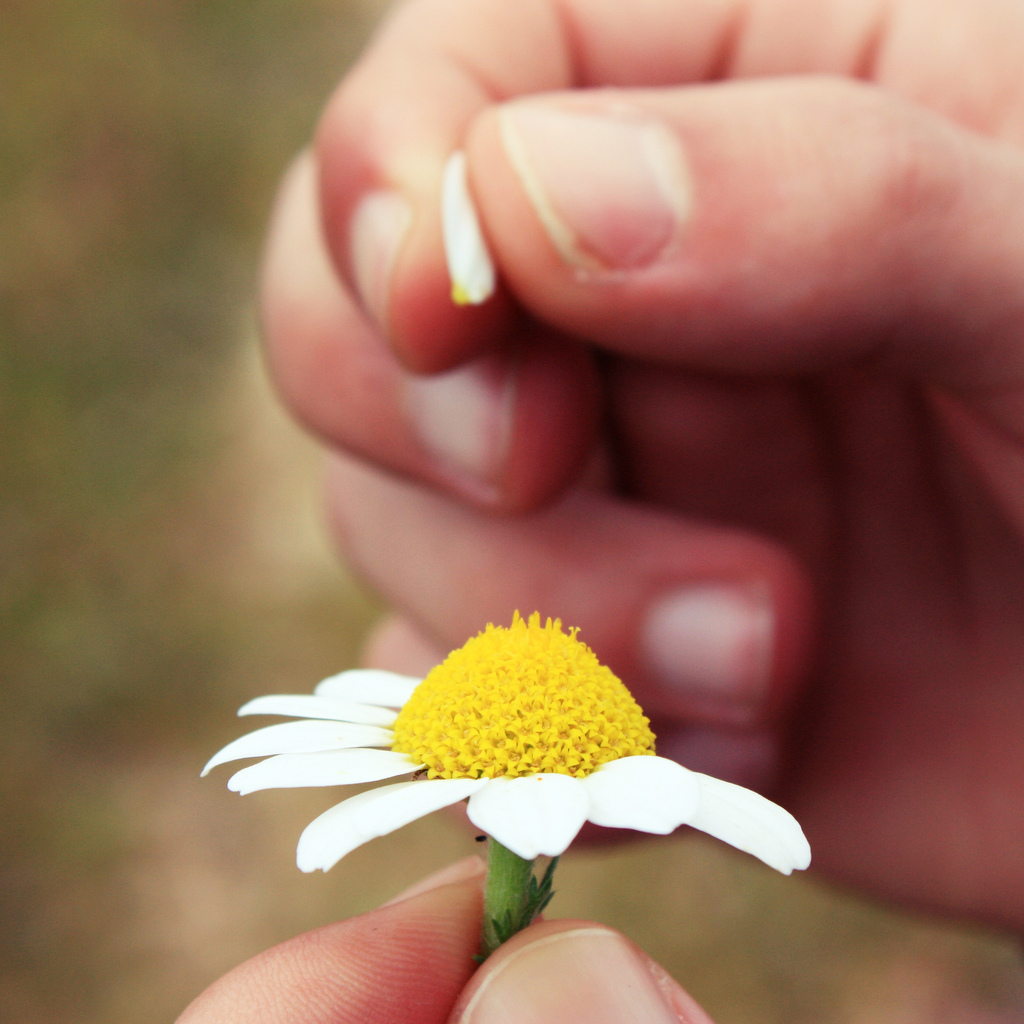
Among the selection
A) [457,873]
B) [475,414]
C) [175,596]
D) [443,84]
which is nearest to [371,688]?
[457,873]

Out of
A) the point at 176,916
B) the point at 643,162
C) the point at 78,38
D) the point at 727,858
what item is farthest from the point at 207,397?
the point at 643,162

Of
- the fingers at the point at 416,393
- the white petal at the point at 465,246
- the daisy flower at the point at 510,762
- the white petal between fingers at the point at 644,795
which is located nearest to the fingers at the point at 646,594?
the fingers at the point at 416,393

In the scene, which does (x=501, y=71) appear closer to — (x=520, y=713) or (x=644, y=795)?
(x=520, y=713)

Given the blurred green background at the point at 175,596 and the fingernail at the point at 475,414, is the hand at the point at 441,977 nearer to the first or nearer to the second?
the fingernail at the point at 475,414

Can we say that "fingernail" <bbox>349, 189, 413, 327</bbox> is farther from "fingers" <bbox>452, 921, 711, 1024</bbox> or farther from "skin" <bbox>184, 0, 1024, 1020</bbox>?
"fingers" <bbox>452, 921, 711, 1024</bbox>

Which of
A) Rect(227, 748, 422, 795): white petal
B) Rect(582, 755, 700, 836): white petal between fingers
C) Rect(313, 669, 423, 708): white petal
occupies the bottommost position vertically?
Rect(313, 669, 423, 708): white petal

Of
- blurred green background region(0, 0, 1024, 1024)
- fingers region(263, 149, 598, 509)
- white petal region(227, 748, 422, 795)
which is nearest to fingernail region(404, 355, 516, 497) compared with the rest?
fingers region(263, 149, 598, 509)
